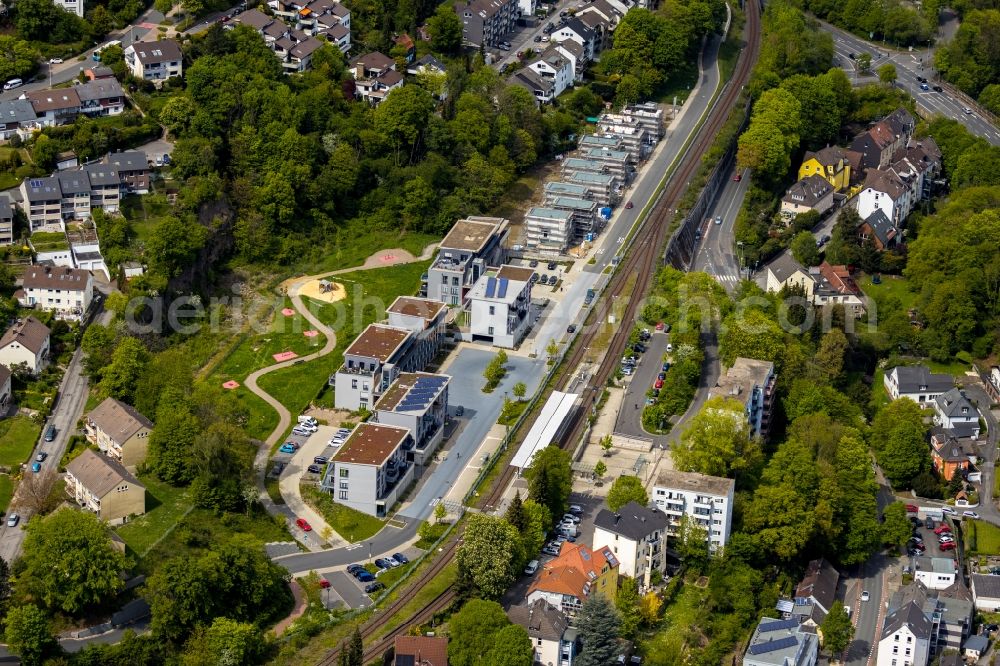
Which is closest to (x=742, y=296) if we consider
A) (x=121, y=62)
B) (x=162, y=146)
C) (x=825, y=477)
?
(x=825, y=477)

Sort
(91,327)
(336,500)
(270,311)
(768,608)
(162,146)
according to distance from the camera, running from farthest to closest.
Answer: (162,146) < (270,311) < (91,327) < (336,500) < (768,608)

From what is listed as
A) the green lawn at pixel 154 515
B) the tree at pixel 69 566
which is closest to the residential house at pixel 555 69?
the green lawn at pixel 154 515

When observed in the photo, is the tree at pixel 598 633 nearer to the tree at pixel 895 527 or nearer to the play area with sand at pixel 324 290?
the tree at pixel 895 527

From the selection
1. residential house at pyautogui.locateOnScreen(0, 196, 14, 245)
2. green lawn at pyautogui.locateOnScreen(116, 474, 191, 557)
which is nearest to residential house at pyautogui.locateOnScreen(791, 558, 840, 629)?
green lawn at pyautogui.locateOnScreen(116, 474, 191, 557)

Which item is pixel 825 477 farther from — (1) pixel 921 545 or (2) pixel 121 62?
(2) pixel 121 62

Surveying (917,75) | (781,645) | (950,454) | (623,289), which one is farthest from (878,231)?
(781,645)
